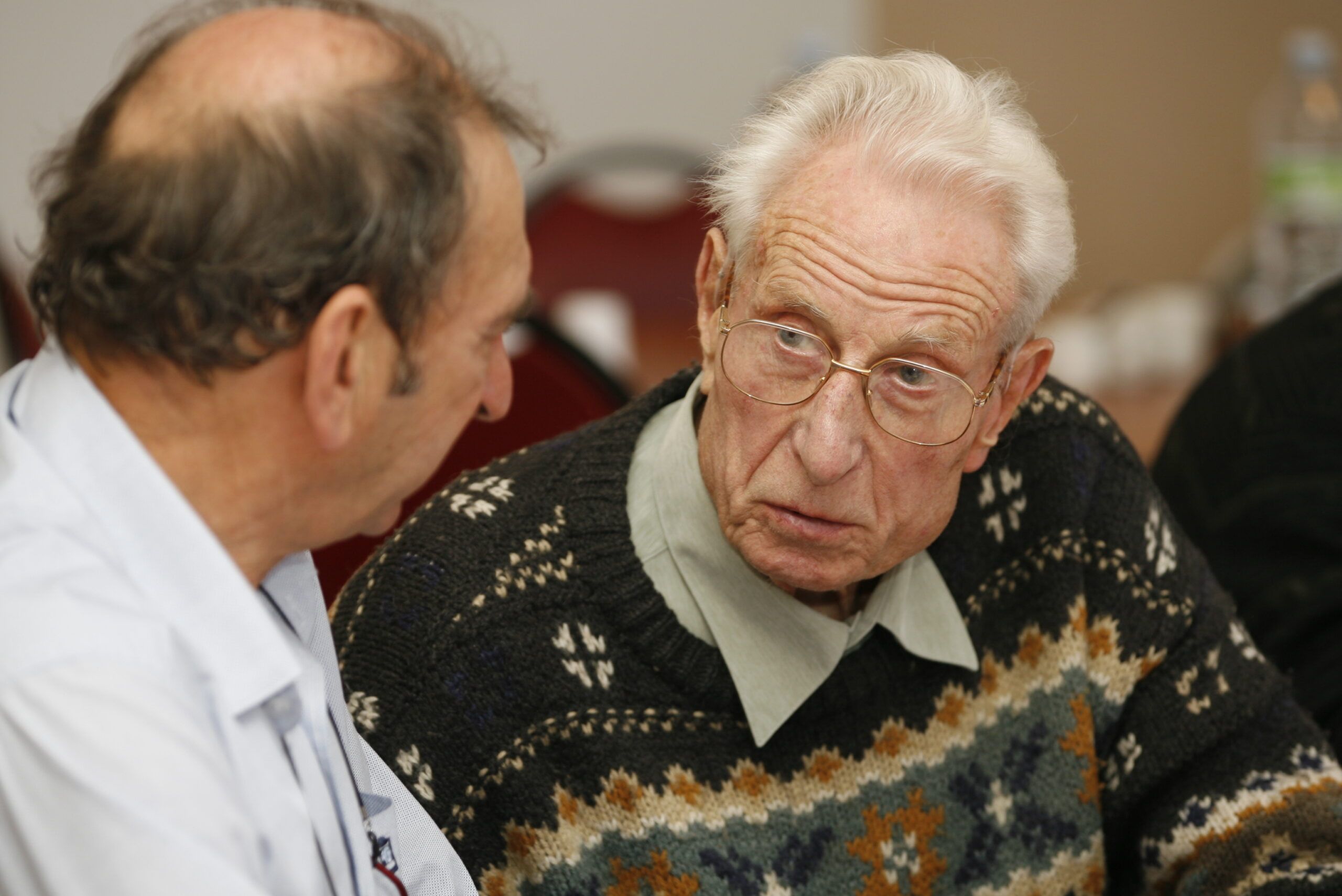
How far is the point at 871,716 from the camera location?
1387 mm

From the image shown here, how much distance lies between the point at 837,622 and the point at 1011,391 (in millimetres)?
302

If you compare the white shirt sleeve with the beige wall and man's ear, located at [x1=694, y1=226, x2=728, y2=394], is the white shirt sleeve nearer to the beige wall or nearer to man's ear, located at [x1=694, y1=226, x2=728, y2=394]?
man's ear, located at [x1=694, y1=226, x2=728, y2=394]

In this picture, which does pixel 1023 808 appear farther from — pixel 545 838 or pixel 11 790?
pixel 11 790

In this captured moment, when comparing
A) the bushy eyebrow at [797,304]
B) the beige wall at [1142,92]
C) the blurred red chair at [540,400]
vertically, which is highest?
the bushy eyebrow at [797,304]

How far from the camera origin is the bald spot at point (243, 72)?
803 millimetres

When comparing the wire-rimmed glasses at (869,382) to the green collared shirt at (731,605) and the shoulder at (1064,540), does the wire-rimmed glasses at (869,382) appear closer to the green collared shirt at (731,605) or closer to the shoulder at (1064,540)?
the green collared shirt at (731,605)

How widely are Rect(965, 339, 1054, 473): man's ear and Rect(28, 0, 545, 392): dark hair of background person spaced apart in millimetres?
662

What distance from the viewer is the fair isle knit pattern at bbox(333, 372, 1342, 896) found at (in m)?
1.28

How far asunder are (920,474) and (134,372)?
0.73 meters

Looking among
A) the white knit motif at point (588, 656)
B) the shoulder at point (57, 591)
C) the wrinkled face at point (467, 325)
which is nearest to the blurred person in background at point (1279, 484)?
the white knit motif at point (588, 656)

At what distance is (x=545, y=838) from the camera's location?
128 centimetres

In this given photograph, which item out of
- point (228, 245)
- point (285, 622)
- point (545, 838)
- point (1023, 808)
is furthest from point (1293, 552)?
point (228, 245)

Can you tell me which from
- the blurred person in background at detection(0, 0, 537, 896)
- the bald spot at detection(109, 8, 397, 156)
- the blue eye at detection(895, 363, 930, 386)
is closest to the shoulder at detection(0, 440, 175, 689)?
the blurred person in background at detection(0, 0, 537, 896)

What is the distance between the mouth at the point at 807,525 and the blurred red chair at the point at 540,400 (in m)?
0.57
